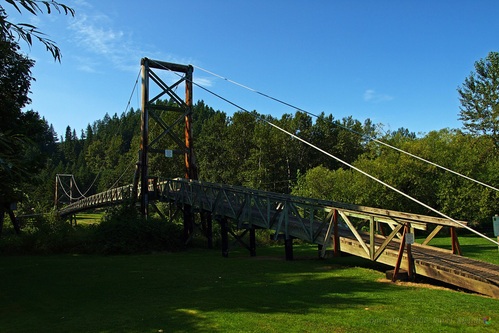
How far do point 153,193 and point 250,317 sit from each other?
16.2 meters

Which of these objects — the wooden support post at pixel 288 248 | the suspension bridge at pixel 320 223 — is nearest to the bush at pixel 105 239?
the suspension bridge at pixel 320 223

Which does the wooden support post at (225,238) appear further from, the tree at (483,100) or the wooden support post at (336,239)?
the tree at (483,100)

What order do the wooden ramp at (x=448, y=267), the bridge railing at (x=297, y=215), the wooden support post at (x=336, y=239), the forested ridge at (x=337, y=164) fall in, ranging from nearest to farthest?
the wooden ramp at (x=448, y=267) < the bridge railing at (x=297, y=215) < the wooden support post at (x=336, y=239) < the forested ridge at (x=337, y=164)

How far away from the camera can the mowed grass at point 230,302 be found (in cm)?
520

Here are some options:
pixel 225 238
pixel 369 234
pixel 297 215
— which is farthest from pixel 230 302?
pixel 225 238

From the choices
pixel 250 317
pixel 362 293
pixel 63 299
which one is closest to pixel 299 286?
pixel 362 293

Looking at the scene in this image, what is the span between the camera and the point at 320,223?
12.0 m

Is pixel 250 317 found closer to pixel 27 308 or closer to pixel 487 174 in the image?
pixel 27 308

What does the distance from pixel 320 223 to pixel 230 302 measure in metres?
5.93

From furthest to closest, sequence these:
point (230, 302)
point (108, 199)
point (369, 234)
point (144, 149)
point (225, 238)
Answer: point (108, 199), point (144, 149), point (225, 238), point (369, 234), point (230, 302)

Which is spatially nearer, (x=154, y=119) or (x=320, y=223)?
(x=320, y=223)

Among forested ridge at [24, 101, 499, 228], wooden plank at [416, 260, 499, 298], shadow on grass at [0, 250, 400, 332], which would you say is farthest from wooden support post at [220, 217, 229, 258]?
wooden plank at [416, 260, 499, 298]

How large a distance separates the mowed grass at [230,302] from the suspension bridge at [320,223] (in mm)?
540

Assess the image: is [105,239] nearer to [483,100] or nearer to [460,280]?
[460,280]
